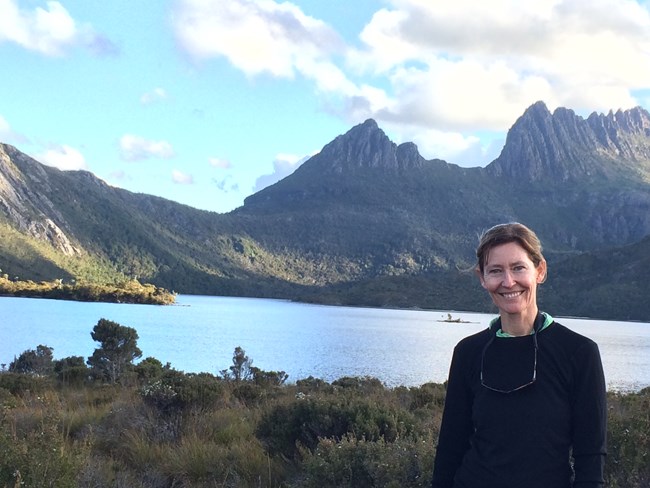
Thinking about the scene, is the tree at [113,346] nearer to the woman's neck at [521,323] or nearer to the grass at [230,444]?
the grass at [230,444]

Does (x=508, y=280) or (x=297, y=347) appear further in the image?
(x=297, y=347)

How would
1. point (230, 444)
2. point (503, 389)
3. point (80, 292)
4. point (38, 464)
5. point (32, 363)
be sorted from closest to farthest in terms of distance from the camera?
1. point (503, 389)
2. point (38, 464)
3. point (230, 444)
4. point (32, 363)
5. point (80, 292)

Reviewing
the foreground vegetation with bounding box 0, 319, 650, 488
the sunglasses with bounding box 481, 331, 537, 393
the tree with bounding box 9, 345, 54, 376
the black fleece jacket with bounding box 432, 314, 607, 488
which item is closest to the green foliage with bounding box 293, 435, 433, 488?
the foreground vegetation with bounding box 0, 319, 650, 488

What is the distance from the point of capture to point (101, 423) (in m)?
7.49

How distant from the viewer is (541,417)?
Answer: 238 cm

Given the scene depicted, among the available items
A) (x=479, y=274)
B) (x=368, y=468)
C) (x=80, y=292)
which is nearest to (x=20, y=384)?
(x=368, y=468)

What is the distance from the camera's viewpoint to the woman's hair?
2.60 meters

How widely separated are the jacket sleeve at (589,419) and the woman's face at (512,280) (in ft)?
0.91

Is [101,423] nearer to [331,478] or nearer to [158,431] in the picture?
[158,431]

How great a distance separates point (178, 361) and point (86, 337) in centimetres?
1488

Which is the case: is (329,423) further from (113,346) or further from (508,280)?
(113,346)

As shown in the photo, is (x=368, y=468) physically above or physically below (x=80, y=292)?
above

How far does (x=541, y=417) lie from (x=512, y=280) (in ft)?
1.69

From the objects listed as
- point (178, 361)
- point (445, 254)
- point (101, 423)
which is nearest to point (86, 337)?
point (178, 361)
